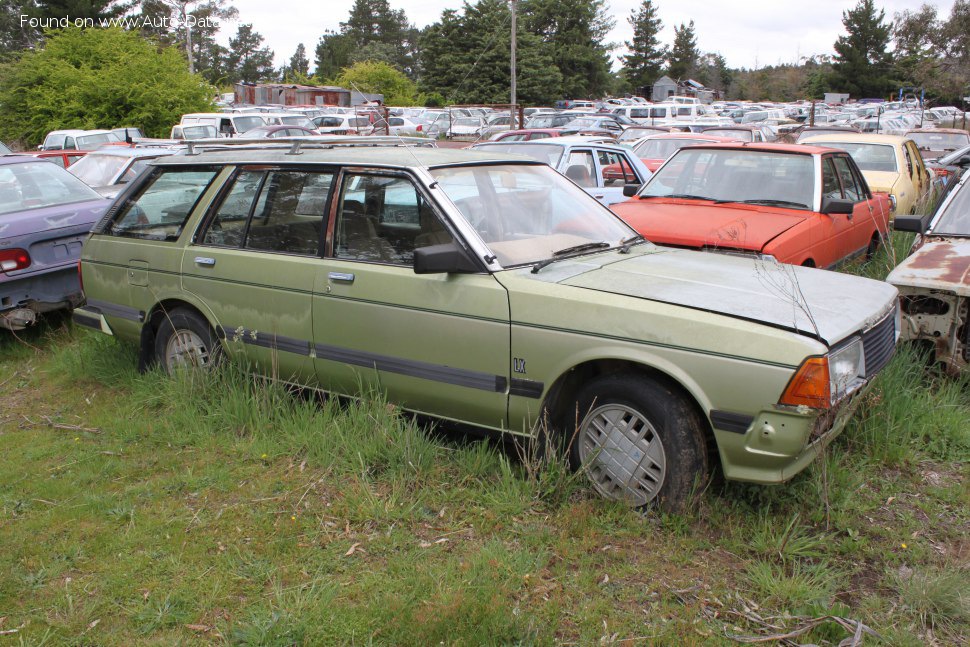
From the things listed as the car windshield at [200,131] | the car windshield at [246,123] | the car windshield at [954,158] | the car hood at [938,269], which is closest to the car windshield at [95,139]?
the car windshield at [200,131]

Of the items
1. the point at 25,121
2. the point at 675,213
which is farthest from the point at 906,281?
the point at 25,121

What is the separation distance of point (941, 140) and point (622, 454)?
731 inches

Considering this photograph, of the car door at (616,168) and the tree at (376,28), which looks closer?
the car door at (616,168)

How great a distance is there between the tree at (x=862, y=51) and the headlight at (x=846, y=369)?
77.9 m

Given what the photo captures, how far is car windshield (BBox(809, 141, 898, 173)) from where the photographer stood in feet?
37.5

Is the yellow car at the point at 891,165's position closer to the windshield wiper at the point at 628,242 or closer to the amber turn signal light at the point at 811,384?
the windshield wiper at the point at 628,242

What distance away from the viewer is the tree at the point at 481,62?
38531 mm

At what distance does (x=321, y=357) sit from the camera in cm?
472

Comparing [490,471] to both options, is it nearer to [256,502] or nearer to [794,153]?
[256,502]

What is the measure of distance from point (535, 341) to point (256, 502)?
5.21 ft

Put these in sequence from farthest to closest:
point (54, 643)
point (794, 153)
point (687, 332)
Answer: point (794, 153) < point (687, 332) < point (54, 643)

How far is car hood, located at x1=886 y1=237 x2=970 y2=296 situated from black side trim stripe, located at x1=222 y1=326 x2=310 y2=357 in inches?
142

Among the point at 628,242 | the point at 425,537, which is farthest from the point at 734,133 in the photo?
the point at 425,537

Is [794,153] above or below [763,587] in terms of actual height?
above
